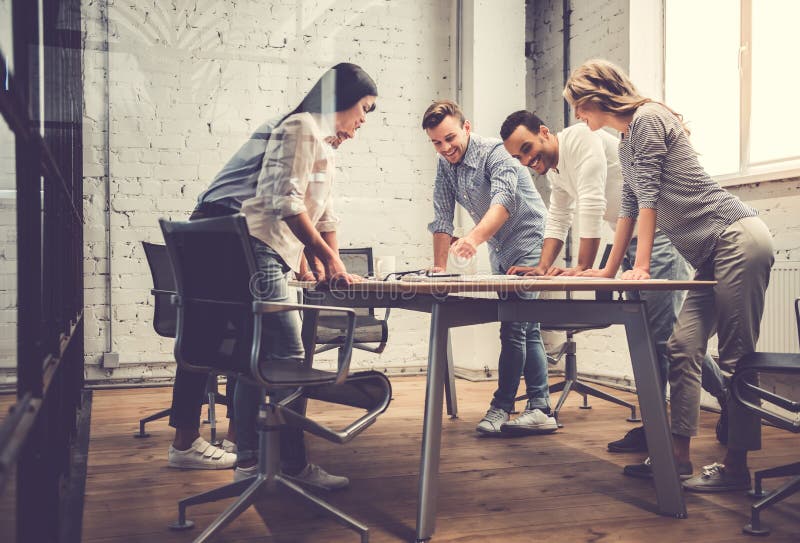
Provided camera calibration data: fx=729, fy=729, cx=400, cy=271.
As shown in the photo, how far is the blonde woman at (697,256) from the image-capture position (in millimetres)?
2104

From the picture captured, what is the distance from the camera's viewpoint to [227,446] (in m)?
2.81

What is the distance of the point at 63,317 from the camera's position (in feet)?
6.95

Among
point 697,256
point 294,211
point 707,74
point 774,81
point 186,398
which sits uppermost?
point 707,74

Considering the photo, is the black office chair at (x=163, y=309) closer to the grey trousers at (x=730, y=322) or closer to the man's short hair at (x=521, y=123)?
the man's short hair at (x=521, y=123)

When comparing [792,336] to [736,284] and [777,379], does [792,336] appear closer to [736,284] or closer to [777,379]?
[777,379]

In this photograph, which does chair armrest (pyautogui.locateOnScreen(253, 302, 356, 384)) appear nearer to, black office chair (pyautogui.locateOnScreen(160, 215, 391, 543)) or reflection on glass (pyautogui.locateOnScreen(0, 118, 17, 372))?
black office chair (pyautogui.locateOnScreen(160, 215, 391, 543))

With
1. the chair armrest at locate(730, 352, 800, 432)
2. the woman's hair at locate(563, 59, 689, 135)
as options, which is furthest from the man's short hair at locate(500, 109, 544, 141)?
the chair armrest at locate(730, 352, 800, 432)

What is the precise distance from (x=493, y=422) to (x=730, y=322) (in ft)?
3.86

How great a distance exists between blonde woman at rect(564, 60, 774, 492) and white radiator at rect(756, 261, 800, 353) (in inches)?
40.2

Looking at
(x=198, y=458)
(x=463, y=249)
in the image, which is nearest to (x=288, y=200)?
(x=463, y=249)

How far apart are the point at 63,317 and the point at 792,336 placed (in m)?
2.76

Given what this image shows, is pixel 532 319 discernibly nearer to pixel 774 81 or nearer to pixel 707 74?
pixel 774 81

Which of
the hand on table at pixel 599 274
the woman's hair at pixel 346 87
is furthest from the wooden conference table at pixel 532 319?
the woman's hair at pixel 346 87

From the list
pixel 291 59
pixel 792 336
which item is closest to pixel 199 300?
pixel 792 336
